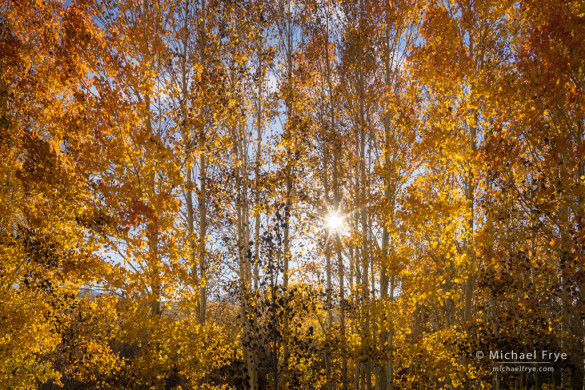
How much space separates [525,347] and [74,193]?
11445 mm

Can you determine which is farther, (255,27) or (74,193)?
(255,27)

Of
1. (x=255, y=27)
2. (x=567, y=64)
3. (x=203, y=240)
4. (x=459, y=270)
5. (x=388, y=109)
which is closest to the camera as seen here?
(x=567, y=64)

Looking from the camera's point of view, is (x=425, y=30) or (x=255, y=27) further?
Answer: (x=255, y=27)

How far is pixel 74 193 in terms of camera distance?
755 cm

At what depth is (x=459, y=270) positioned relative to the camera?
8.51m

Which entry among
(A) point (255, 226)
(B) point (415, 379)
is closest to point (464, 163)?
(A) point (255, 226)

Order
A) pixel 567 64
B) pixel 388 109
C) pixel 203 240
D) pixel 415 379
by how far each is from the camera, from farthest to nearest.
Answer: pixel 415 379
pixel 388 109
pixel 203 240
pixel 567 64

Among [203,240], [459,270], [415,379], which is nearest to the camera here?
[203,240]

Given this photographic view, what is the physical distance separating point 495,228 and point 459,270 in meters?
1.70

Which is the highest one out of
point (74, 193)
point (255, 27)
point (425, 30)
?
point (255, 27)

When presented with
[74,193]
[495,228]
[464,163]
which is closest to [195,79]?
[74,193]

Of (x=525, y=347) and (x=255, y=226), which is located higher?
(x=255, y=226)

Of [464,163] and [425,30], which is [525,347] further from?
[425,30]

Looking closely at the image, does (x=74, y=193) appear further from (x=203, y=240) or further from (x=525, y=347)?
(x=525, y=347)
